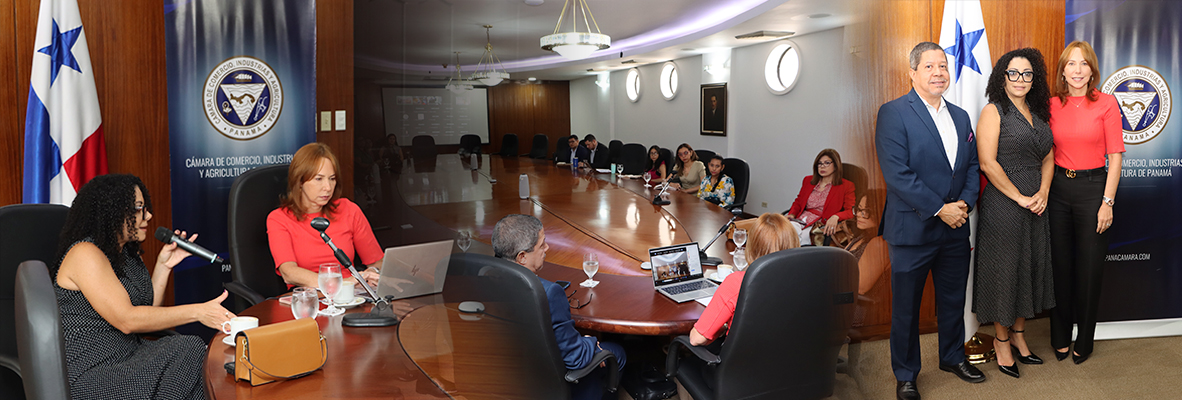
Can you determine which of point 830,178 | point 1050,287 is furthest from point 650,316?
point 1050,287

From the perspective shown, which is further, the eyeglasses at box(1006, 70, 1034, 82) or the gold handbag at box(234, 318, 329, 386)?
the eyeglasses at box(1006, 70, 1034, 82)

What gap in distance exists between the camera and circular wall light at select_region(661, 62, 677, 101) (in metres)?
3.08

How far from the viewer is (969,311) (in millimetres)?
2832

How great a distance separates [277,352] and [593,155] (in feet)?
8.89

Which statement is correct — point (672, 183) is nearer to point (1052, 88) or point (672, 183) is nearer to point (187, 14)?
point (1052, 88)

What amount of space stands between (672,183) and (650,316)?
1767mm

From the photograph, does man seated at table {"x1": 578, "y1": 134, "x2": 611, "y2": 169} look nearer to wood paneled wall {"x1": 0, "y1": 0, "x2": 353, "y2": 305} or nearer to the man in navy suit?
the man in navy suit

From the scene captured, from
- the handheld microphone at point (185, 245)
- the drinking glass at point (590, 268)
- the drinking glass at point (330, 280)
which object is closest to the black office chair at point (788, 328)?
the drinking glass at point (590, 268)

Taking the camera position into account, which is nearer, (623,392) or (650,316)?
(650,316)

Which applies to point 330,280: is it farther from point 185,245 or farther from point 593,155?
point 593,155

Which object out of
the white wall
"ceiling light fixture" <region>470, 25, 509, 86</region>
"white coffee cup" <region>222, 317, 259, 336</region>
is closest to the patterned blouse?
the white wall

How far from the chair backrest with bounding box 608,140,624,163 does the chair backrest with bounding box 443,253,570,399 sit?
215 cm

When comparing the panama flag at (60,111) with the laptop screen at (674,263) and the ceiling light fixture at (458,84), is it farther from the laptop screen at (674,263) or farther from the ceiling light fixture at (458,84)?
the laptop screen at (674,263)

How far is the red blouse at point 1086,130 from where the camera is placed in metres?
2.61
